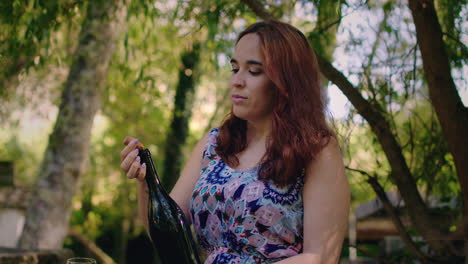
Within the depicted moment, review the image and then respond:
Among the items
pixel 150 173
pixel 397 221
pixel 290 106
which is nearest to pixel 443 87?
pixel 397 221

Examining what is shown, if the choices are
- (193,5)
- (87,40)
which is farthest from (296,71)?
(87,40)

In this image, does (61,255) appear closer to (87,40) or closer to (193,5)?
(193,5)

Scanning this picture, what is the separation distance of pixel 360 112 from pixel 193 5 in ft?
4.79

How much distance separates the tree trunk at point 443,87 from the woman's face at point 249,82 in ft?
3.08

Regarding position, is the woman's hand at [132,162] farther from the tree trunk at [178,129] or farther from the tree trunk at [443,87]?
the tree trunk at [178,129]

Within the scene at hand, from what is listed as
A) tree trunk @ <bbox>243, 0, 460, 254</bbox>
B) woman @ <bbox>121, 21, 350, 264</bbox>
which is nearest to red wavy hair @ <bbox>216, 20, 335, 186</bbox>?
woman @ <bbox>121, 21, 350, 264</bbox>

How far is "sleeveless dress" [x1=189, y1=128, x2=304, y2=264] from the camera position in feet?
6.39

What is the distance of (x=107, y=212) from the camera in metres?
23.0

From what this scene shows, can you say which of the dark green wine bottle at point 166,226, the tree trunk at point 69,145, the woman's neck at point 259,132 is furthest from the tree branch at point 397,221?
the tree trunk at point 69,145

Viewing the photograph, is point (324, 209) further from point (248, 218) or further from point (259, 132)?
point (259, 132)

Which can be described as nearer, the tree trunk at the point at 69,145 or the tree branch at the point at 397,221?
the tree branch at the point at 397,221

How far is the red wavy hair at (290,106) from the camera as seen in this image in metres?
1.98

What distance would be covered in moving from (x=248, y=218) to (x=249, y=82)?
50cm

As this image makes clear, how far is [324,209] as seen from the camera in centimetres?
189
